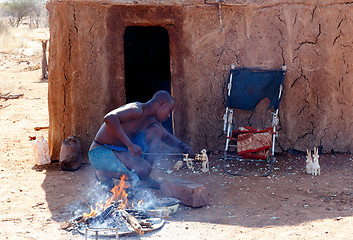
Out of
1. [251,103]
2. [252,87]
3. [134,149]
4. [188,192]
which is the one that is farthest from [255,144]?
[134,149]

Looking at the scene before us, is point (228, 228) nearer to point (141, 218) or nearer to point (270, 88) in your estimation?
point (141, 218)

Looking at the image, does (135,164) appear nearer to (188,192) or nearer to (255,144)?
(188,192)

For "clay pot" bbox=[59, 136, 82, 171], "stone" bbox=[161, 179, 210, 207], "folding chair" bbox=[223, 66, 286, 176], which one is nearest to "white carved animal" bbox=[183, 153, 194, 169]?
"folding chair" bbox=[223, 66, 286, 176]

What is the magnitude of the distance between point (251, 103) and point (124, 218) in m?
3.21

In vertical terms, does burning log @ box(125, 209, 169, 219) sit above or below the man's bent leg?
below

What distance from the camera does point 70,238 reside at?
4.06 meters

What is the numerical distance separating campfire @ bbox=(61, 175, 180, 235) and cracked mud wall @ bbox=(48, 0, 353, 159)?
2.36 meters

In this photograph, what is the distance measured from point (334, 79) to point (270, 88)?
1.02 metres

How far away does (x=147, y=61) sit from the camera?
30.2ft

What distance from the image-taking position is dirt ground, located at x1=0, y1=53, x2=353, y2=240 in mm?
4191

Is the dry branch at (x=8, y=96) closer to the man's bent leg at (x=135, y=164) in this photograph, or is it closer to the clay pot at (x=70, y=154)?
the clay pot at (x=70, y=154)

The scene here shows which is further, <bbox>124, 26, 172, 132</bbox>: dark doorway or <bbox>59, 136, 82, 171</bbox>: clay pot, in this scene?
<bbox>124, 26, 172, 132</bbox>: dark doorway

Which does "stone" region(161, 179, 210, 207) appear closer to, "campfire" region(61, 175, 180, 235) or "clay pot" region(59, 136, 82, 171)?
"campfire" region(61, 175, 180, 235)

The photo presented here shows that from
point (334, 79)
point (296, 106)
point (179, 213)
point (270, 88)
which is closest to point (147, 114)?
point (179, 213)
